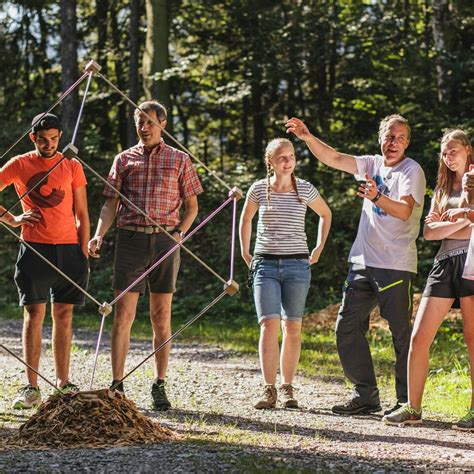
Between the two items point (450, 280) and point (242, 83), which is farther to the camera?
point (242, 83)

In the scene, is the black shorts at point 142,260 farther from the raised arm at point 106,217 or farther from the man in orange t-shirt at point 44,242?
the man in orange t-shirt at point 44,242

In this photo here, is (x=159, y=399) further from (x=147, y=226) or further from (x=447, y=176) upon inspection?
(x=447, y=176)

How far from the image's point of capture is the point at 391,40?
1625 cm

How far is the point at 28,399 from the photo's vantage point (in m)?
6.14

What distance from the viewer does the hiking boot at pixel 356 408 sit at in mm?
6367

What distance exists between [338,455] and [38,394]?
2.33m

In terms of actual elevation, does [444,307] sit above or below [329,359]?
above

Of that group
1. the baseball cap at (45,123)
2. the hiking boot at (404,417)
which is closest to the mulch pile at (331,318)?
the hiking boot at (404,417)

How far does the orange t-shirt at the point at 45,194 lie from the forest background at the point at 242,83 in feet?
25.4

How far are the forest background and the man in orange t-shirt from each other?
761cm

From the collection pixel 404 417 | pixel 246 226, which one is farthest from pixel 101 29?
pixel 404 417

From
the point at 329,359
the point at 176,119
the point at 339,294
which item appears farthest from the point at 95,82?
the point at 329,359

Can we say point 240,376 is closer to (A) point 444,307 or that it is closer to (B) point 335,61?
(A) point 444,307

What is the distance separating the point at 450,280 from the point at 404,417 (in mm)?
895
